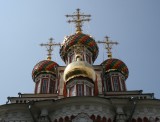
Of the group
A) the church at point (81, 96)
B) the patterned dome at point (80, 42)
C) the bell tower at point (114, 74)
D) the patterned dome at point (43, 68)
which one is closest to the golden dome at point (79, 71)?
the church at point (81, 96)

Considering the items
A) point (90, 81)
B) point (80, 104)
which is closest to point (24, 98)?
point (90, 81)

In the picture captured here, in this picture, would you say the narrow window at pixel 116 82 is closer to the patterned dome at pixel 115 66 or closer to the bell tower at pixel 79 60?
the patterned dome at pixel 115 66

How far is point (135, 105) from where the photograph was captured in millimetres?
14117

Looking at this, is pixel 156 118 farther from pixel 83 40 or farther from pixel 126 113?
pixel 83 40

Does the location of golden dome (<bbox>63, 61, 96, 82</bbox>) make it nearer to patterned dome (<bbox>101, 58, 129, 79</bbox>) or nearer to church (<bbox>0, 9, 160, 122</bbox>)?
church (<bbox>0, 9, 160, 122</bbox>)

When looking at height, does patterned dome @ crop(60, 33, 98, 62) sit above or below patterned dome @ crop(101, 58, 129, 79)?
above

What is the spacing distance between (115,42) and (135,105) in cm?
1066

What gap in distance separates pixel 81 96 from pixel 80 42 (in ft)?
24.2

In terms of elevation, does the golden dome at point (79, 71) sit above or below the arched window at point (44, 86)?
below

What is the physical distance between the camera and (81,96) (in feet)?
45.5

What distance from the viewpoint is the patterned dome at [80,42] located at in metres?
20.8

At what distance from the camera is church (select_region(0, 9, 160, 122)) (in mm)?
13758

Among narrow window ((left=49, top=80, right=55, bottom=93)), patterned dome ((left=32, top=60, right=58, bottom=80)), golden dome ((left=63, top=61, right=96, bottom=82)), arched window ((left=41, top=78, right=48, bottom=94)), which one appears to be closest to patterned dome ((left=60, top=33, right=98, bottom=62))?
patterned dome ((left=32, top=60, right=58, bottom=80))

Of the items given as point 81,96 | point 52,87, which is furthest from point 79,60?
point 52,87
